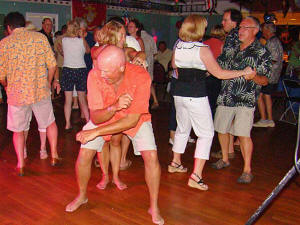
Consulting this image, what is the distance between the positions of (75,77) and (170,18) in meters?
10.7

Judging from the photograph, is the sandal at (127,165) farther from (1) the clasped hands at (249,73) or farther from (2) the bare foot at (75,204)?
(1) the clasped hands at (249,73)

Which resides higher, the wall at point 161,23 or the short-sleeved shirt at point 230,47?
the wall at point 161,23

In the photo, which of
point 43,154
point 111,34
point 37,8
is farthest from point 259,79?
point 37,8

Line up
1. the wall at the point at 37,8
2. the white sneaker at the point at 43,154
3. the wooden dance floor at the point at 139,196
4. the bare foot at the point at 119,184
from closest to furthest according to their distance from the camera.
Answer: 1. the wooden dance floor at the point at 139,196
2. the bare foot at the point at 119,184
3. the white sneaker at the point at 43,154
4. the wall at the point at 37,8

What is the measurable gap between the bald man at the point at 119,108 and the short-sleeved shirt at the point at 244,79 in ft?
3.55

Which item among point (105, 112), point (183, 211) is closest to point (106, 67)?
point (105, 112)

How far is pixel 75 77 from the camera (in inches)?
189

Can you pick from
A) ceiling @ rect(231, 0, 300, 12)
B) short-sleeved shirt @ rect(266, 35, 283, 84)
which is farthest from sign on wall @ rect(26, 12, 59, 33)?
short-sleeved shirt @ rect(266, 35, 283, 84)

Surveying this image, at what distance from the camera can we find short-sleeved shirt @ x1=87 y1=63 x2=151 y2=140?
2.27 meters

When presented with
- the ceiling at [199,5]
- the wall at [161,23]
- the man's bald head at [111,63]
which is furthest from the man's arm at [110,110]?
the wall at [161,23]

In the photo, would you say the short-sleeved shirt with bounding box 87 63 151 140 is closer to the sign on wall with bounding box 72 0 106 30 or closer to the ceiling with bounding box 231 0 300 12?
the ceiling with bounding box 231 0 300 12

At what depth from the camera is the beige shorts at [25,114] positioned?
321 centimetres

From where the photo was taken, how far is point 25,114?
3.25 meters

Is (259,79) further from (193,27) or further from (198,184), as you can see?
(198,184)
